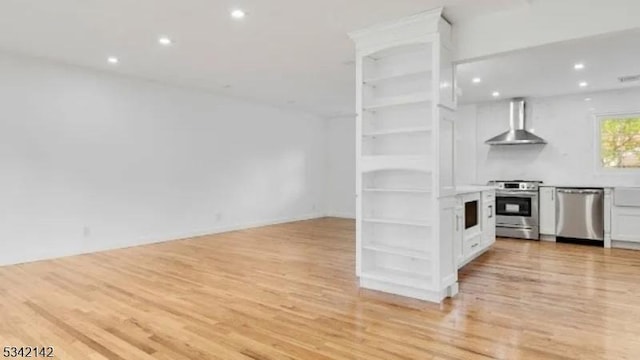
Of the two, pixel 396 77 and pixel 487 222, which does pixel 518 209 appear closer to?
pixel 487 222

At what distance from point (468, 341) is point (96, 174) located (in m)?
5.30

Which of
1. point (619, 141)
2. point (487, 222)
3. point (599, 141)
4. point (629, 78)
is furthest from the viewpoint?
point (599, 141)

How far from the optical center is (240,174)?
7.82 metres

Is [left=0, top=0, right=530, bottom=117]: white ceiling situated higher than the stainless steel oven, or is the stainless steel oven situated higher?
[left=0, top=0, right=530, bottom=117]: white ceiling

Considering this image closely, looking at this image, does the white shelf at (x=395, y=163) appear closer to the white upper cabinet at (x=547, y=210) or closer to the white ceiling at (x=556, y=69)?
the white ceiling at (x=556, y=69)

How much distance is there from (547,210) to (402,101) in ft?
14.5

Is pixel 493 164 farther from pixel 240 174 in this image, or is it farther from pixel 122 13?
pixel 122 13

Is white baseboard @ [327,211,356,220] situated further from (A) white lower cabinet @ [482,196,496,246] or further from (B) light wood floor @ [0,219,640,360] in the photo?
(B) light wood floor @ [0,219,640,360]

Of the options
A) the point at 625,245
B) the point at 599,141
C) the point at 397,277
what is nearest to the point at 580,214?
the point at 625,245

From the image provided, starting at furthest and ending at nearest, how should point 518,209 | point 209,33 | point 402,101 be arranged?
point 518,209, point 209,33, point 402,101

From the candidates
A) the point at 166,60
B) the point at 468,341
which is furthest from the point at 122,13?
the point at 468,341

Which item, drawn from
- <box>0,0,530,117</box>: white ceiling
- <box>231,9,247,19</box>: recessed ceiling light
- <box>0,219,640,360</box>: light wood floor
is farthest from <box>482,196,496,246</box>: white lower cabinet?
<box>231,9,247,19</box>: recessed ceiling light

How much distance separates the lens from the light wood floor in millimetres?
2531

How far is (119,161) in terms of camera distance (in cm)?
584
